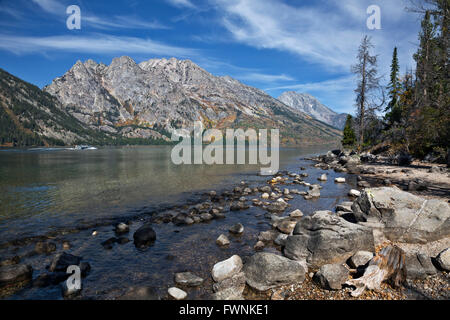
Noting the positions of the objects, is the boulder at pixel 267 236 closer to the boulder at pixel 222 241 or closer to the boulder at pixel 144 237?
the boulder at pixel 222 241

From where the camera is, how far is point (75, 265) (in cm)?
1095

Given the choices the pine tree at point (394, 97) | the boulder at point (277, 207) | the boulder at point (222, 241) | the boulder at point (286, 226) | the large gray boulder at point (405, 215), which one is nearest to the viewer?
the large gray boulder at point (405, 215)

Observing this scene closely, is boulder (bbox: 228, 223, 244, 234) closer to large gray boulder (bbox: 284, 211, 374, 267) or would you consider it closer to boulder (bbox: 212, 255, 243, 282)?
large gray boulder (bbox: 284, 211, 374, 267)

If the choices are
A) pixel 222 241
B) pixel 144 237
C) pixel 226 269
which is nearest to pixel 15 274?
pixel 144 237

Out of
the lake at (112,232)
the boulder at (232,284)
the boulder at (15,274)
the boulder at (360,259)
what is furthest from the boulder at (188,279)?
the boulder at (15,274)

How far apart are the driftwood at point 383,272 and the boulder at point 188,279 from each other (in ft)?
18.2

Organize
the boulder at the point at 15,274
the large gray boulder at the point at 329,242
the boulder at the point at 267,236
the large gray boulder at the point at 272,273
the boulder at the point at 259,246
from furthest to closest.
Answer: the boulder at the point at 267,236, the boulder at the point at 259,246, the large gray boulder at the point at 329,242, the boulder at the point at 15,274, the large gray boulder at the point at 272,273

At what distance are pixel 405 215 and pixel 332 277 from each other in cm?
606

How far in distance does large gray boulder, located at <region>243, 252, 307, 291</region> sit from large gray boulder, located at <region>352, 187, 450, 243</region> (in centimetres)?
544

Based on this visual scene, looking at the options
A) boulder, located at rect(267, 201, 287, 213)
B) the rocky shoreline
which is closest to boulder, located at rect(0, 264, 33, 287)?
the rocky shoreline

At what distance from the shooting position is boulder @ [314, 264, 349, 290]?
826cm

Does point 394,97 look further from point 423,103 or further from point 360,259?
point 360,259

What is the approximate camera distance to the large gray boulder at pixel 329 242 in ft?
34.2
